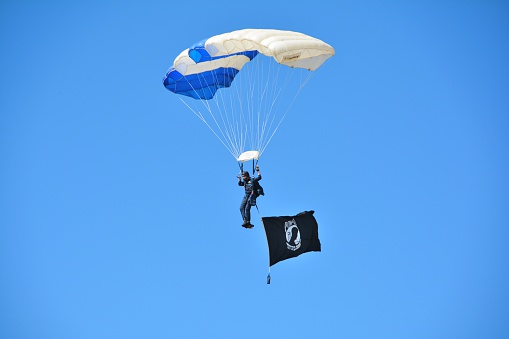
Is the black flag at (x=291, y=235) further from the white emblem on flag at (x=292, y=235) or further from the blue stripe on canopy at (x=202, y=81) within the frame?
the blue stripe on canopy at (x=202, y=81)

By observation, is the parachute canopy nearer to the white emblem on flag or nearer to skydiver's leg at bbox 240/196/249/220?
skydiver's leg at bbox 240/196/249/220

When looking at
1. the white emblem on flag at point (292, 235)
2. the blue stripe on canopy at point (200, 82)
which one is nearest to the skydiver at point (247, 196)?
the white emblem on flag at point (292, 235)

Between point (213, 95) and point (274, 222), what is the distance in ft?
17.9

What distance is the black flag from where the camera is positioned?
28234mm

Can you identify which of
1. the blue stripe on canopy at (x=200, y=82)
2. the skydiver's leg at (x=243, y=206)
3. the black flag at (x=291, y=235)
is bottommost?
the black flag at (x=291, y=235)

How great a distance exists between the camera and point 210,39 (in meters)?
28.3

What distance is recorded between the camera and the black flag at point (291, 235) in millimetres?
28234

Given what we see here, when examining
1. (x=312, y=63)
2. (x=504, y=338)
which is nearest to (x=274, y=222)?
(x=312, y=63)

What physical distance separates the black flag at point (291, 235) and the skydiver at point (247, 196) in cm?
52

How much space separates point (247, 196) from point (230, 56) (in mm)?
5221

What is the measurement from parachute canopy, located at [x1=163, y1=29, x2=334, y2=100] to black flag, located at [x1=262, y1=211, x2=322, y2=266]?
4617mm

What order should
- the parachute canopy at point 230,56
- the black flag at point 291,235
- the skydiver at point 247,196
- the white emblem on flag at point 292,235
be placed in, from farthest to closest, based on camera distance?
1. the white emblem on flag at point 292,235
2. the black flag at point 291,235
3. the skydiver at point 247,196
4. the parachute canopy at point 230,56

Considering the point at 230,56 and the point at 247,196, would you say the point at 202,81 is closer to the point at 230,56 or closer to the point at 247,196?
the point at 230,56

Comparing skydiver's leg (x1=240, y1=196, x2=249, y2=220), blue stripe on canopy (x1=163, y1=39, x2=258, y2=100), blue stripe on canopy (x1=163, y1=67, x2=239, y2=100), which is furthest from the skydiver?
blue stripe on canopy (x1=163, y1=67, x2=239, y2=100)
